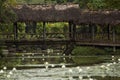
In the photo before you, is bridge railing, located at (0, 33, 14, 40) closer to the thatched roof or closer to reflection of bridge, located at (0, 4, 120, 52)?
reflection of bridge, located at (0, 4, 120, 52)

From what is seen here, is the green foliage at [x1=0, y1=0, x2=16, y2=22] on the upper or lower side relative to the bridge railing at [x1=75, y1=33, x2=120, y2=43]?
upper

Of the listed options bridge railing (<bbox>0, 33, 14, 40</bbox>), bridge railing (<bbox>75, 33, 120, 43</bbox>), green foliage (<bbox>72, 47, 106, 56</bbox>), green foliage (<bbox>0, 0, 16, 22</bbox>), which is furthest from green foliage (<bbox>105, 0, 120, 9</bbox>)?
green foliage (<bbox>0, 0, 16, 22</bbox>)

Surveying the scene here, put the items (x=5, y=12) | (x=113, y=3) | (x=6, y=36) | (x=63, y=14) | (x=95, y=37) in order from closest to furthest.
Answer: (x=5, y=12)
(x=113, y=3)
(x=95, y=37)
(x=63, y=14)
(x=6, y=36)

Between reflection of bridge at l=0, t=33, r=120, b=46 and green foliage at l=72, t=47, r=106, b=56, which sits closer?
green foliage at l=72, t=47, r=106, b=56

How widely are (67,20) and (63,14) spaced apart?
2.79 feet

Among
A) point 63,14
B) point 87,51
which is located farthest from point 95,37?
point 63,14

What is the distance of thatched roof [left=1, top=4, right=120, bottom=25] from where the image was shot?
50.2 m

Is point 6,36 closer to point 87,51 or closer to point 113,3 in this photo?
point 87,51

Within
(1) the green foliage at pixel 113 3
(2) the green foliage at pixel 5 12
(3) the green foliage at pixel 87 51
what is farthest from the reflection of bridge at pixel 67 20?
(2) the green foliage at pixel 5 12

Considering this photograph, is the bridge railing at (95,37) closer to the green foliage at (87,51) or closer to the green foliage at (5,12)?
the green foliage at (87,51)

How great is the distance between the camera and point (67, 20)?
168 feet

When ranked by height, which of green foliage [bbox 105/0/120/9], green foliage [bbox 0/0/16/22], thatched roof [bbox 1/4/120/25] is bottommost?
thatched roof [bbox 1/4/120/25]

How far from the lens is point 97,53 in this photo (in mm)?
46969

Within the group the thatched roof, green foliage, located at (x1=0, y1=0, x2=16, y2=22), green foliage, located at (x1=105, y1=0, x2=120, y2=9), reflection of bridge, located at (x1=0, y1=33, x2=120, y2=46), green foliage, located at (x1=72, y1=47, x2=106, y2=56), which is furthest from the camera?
the thatched roof
